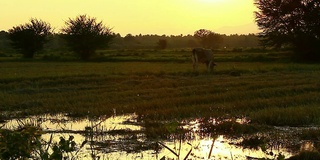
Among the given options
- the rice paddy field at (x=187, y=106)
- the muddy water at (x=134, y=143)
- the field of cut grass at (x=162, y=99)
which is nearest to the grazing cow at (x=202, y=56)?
the rice paddy field at (x=187, y=106)

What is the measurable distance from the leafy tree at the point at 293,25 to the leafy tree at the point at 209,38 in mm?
58597

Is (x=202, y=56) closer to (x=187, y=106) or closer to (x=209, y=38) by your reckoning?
(x=187, y=106)

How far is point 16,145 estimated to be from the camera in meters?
4.50

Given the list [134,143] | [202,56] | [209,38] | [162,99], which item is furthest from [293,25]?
[209,38]

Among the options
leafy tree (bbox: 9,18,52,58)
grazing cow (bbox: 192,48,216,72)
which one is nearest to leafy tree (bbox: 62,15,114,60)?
leafy tree (bbox: 9,18,52,58)

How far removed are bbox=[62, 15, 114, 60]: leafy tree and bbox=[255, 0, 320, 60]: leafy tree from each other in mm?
21626

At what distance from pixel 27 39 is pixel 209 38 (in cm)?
5279

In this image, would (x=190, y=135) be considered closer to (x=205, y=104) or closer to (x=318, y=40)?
(x=205, y=104)

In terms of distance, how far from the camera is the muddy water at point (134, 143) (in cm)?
783

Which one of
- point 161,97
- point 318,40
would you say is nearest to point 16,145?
point 161,97

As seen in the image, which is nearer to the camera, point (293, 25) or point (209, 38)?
point (293, 25)

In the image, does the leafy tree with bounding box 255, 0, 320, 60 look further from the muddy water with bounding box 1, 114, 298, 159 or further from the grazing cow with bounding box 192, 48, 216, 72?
the muddy water with bounding box 1, 114, 298, 159

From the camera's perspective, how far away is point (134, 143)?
8812mm

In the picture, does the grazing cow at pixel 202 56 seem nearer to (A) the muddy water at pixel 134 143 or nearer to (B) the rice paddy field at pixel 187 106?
(B) the rice paddy field at pixel 187 106
